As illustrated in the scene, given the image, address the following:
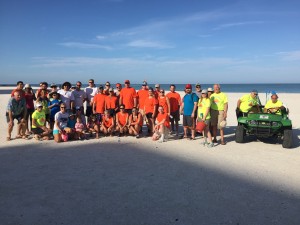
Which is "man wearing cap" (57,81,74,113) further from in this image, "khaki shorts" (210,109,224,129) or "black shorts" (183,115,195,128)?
"khaki shorts" (210,109,224,129)

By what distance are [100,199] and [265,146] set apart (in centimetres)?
565

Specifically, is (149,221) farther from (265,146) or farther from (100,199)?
(265,146)

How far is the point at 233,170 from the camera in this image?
19.3ft

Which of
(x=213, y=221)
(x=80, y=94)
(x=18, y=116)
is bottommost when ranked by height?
(x=213, y=221)

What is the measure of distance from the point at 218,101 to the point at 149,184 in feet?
14.3

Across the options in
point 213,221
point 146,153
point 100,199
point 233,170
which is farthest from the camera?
point 146,153

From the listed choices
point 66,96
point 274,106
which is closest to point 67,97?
point 66,96

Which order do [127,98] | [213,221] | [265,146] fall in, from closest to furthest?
[213,221] → [265,146] → [127,98]

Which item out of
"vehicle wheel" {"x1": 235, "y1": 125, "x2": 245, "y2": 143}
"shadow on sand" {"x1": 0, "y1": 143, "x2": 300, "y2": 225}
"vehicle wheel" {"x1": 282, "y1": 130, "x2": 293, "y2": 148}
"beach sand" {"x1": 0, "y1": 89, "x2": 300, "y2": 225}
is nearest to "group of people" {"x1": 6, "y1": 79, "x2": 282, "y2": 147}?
"vehicle wheel" {"x1": 235, "y1": 125, "x2": 245, "y2": 143}

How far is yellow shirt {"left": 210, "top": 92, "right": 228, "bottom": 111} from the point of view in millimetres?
8457

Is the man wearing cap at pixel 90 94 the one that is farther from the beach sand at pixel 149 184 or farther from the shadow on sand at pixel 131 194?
the shadow on sand at pixel 131 194

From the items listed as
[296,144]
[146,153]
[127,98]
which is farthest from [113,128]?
[296,144]

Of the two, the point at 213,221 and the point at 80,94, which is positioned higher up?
the point at 80,94

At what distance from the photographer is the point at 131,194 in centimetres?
463
